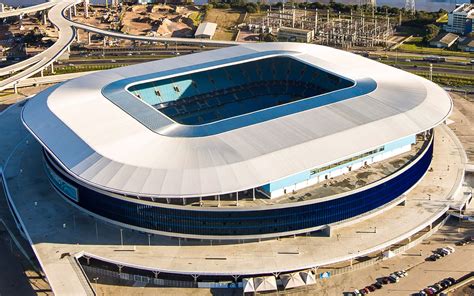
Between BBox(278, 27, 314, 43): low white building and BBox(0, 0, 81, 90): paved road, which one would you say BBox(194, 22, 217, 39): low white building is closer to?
BBox(278, 27, 314, 43): low white building

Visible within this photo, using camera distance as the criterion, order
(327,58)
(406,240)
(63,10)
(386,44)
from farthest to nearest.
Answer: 1. (63,10)
2. (386,44)
3. (327,58)
4. (406,240)

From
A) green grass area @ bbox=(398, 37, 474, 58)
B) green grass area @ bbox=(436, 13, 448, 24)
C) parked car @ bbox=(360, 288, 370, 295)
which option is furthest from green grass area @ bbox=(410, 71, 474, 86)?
parked car @ bbox=(360, 288, 370, 295)

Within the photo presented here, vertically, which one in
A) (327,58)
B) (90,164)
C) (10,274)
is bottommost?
(10,274)

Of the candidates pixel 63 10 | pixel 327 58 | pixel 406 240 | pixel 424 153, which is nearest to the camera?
pixel 406 240

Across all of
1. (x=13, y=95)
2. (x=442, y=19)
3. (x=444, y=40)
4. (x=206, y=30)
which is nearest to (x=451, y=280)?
Result: (x=13, y=95)

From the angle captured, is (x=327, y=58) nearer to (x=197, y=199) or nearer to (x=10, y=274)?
(x=197, y=199)

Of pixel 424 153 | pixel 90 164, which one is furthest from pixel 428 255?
pixel 90 164

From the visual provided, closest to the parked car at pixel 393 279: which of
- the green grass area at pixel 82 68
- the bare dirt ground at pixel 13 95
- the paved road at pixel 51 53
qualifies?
the bare dirt ground at pixel 13 95
